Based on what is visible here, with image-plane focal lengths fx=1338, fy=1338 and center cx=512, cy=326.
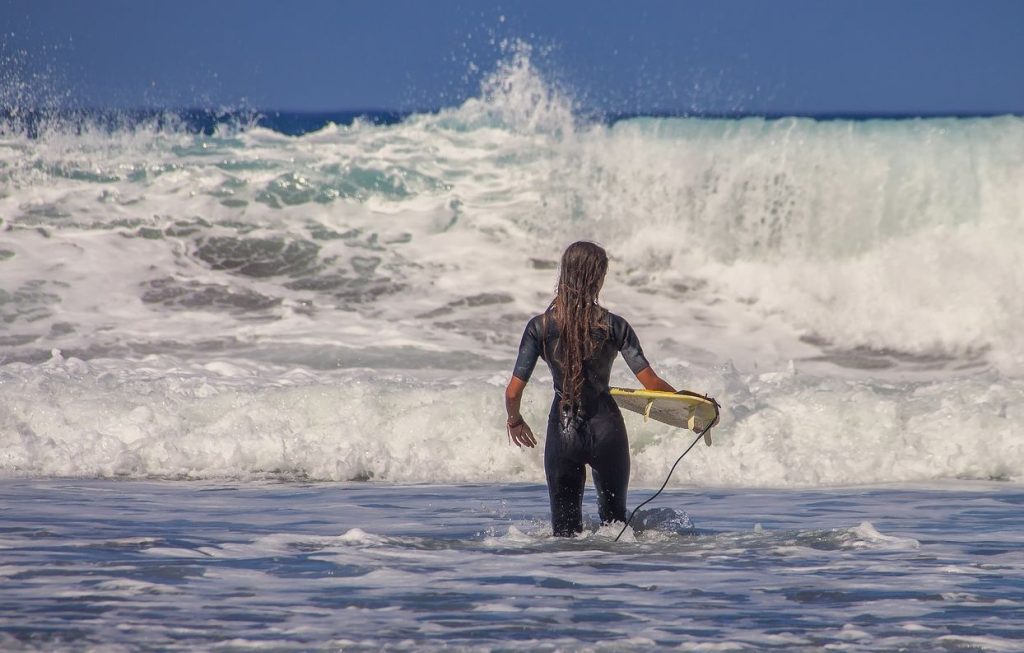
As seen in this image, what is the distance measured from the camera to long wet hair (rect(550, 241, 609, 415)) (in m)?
6.39

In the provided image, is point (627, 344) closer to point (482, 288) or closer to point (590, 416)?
point (590, 416)

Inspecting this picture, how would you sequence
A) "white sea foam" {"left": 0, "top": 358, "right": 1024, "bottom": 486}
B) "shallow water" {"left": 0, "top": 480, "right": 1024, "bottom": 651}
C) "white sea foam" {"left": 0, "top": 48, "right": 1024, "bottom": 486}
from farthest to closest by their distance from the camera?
1. "white sea foam" {"left": 0, "top": 48, "right": 1024, "bottom": 486}
2. "white sea foam" {"left": 0, "top": 358, "right": 1024, "bottom": 486}
3. "shallow water" {"left": 0, "top": 480, "right": 1024, "bottom": 651}

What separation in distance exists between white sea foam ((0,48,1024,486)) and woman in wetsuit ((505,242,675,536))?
3.69 meters

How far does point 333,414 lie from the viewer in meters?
11.3

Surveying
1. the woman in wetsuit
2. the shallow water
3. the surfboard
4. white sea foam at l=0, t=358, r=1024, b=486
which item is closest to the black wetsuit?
the woman in wetsuit

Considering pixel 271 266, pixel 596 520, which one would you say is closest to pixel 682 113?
pixel 271 266

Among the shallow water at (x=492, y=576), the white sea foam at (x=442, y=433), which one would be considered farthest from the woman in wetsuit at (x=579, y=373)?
the white sea foam at (x=442, y=433)

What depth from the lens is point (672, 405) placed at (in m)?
6.72

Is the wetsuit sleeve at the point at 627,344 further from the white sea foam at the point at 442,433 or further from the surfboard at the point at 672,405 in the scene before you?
the white sea foam at the point at 442,433

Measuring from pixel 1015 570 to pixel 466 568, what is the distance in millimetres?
2658

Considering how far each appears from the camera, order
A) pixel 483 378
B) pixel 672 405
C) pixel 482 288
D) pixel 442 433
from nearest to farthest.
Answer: pixel 672 405
pixel 442 433
pixel 483 378
pixel 482 288

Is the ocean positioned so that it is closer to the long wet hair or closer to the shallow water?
the shallow water

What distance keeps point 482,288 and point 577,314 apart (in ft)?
37.2

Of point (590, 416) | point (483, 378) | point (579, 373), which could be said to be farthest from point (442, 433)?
point (579, 373)
